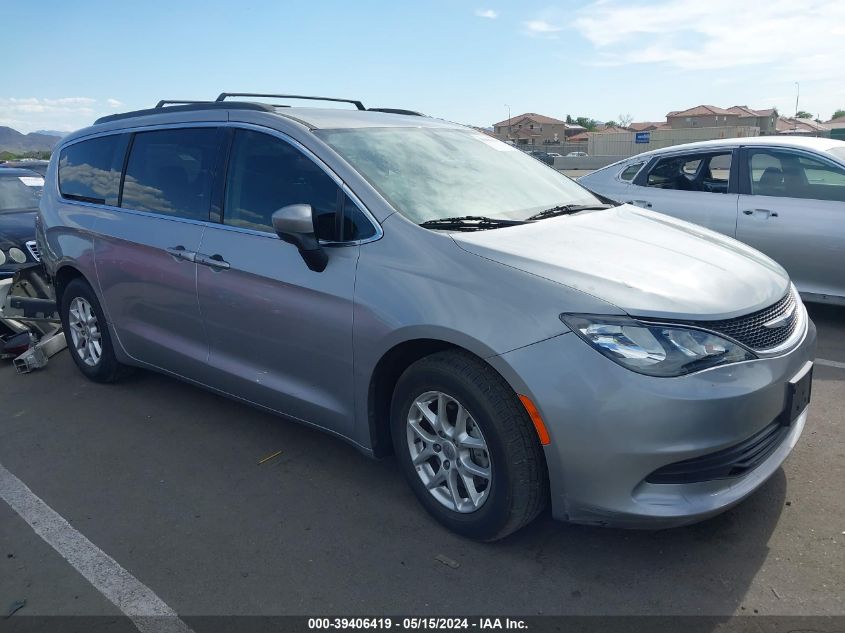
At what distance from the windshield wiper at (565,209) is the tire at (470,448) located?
1.00 m

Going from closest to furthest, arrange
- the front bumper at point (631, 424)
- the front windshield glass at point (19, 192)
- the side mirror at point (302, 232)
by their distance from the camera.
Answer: the front bumper at point (631, 424)
the side mirror at point (302, 232)
the front windshield glass at point (19, 192)

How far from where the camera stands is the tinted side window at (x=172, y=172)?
152 inches

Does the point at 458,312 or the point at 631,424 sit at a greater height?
the point at 458,312

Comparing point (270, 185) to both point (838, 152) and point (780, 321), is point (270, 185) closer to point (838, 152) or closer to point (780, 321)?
point (780, 321)

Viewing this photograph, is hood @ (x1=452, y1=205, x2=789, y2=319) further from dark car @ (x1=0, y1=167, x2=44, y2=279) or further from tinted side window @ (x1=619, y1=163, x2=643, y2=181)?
dark car @ (x1=0, y1=167, x2=44, y2=279)

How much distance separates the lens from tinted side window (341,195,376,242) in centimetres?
307

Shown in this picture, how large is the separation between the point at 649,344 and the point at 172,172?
→ 3.01 metres

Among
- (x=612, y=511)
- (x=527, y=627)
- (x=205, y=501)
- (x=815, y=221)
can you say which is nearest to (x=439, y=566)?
Result: (x=527, y=627)

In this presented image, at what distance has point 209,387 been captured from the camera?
3.98 metres

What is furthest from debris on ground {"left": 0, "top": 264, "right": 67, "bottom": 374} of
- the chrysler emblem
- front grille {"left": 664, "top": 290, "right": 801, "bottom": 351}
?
the chrysler emblem

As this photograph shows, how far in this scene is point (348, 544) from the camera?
297 centimetres

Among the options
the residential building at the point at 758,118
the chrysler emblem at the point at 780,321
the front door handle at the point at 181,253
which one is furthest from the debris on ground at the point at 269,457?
the residential building at the point at 758,118

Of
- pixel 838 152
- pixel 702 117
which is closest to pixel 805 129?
pixel 702 117

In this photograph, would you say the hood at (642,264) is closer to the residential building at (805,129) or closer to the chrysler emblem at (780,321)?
the chrysler emblem at (780,321)
